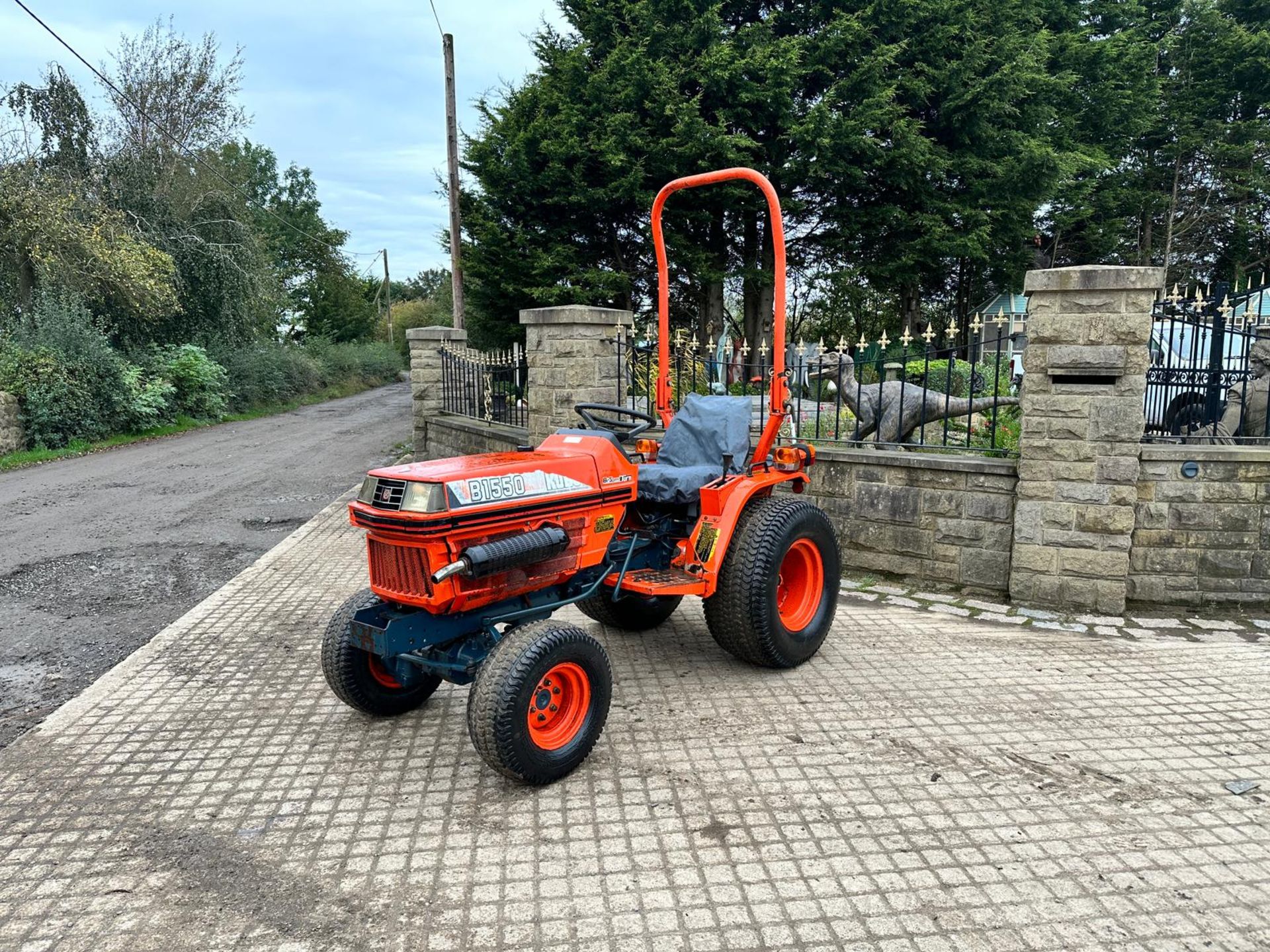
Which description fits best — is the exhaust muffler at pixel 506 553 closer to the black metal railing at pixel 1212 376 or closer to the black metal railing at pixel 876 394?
the black metal railing at pixel 876 394

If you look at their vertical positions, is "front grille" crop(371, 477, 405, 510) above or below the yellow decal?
above

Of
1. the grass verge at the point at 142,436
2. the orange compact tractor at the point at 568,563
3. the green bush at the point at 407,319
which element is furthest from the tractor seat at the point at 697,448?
the green bush at the point at 407,319

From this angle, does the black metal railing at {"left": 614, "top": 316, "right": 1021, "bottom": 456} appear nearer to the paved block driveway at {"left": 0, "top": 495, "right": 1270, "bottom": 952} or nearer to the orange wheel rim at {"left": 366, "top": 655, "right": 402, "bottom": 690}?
the paved block driveway at {"left": 0, "top": 495, "right": 1270, "bottom": 952}

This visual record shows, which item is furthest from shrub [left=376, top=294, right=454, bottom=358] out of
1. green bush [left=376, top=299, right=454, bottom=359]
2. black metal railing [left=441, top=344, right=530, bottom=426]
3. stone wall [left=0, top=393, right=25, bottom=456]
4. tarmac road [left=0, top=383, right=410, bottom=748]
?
black metal railing [left=441, top=344, right=530, bottom=426]

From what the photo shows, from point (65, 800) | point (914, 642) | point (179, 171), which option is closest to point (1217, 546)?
point (914, 642)

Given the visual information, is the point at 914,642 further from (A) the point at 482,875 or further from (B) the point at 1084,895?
(A) the point at 482,875

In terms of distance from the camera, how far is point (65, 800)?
2.99 meters

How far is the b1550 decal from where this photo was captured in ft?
9.76

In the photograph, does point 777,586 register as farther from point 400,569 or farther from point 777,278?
point 400,569

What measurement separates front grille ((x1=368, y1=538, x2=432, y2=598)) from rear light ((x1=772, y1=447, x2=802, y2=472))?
2.02m

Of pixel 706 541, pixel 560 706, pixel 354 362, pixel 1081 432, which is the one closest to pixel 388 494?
pixel 560 706

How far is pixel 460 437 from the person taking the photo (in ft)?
31.4

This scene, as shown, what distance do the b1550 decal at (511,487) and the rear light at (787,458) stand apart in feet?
3.96

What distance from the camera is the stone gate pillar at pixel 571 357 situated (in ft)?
21.9
